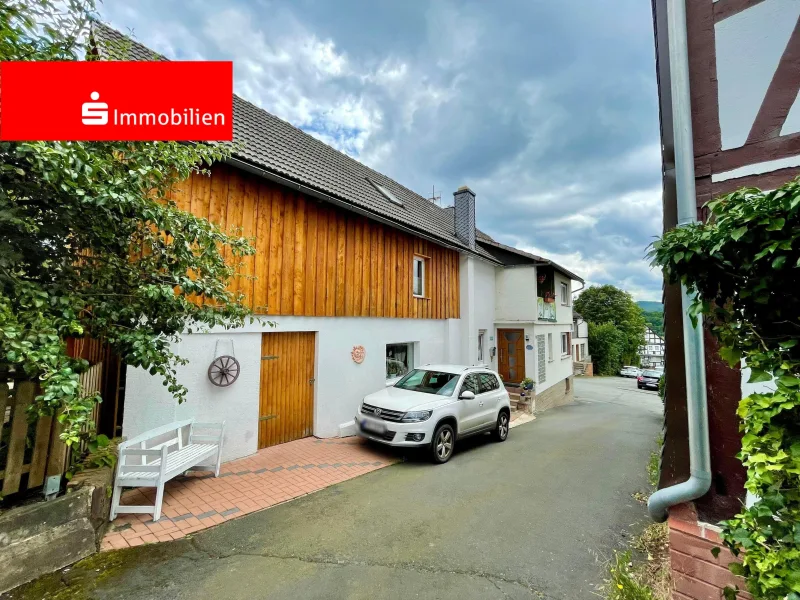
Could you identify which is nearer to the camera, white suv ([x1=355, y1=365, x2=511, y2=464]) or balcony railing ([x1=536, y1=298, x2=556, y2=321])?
white suv ([x1=355, y1=365, x2=511, y2=464])

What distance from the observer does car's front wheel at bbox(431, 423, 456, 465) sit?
6.53 meters

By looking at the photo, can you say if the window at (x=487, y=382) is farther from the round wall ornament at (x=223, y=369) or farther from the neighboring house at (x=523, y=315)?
the neighboring house at (x=523, y=315)

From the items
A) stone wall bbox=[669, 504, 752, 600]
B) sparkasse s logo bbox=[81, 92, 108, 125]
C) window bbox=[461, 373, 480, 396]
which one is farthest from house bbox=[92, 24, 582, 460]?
stone wall bbox=[669, 504, 752, 600]

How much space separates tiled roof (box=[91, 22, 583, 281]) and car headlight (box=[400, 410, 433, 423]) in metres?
4.93

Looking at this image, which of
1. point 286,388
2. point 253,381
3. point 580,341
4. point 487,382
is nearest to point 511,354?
point 487,382

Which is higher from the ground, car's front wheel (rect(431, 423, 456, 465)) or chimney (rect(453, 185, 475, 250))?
chimney (rect(453, 185, 475, 250))

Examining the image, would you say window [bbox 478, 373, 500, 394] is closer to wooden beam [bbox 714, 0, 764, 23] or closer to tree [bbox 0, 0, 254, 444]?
A: tree [bbox 0, 0, 254, 444]

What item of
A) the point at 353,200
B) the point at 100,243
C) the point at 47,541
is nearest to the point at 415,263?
the point at 353,200

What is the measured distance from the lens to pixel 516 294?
49.5ft

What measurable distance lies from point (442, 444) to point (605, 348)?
42.7m

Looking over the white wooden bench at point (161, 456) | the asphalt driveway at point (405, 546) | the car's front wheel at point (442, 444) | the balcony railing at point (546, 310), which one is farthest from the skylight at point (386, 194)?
the white wooden bench at point (161, 456)

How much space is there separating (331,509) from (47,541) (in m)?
2.81

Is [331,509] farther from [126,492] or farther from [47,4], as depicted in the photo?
[47,4]

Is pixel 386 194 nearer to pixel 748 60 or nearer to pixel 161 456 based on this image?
pixel 161 456
